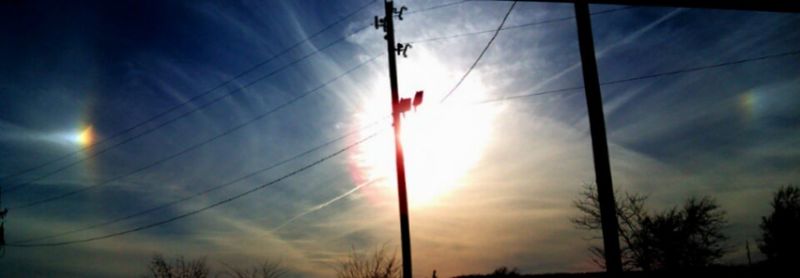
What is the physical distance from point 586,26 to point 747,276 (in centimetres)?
1908

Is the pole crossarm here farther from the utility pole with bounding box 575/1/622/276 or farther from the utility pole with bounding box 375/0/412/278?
the utility pole with bounding box 375/0/412/278

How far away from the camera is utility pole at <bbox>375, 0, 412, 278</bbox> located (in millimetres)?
13031

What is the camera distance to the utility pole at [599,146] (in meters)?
5.82

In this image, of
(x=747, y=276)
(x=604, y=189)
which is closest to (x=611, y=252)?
(x=604, y=189)

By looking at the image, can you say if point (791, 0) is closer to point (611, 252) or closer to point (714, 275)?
point (611, 252)

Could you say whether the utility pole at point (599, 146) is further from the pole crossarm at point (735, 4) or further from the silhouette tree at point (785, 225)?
the silhouette tree at point (785, 225)

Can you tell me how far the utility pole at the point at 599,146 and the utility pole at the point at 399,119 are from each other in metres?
7.23

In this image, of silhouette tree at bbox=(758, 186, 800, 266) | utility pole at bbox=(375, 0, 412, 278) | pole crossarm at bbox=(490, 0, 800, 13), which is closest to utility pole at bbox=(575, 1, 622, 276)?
pole crossarm at bbox=(490, 0, 800, 13)

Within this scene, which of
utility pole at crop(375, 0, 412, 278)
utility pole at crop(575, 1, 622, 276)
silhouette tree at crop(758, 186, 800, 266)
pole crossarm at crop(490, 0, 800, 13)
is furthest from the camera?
silhouette tree at crop(758, 186, 800, 266)

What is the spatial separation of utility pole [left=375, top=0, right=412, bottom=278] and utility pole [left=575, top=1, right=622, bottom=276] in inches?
285

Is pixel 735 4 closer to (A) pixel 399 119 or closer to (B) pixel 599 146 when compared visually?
(B) pixel 599 146

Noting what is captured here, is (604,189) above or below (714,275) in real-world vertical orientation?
above

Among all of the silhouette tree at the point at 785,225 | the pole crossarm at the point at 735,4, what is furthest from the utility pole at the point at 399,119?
the silhouette tree at the point at 785,225

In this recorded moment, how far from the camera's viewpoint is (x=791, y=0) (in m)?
3.21
